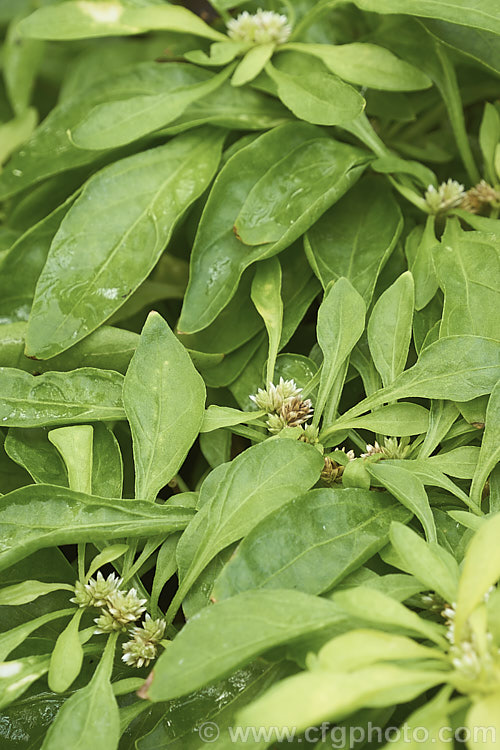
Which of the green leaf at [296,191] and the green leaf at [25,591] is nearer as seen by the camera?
the green leaf at [25,591]

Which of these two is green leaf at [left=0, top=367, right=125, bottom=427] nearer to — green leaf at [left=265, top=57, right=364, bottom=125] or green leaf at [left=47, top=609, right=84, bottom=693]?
green leaf at [left=47, top=609, right=84, bottom=693]

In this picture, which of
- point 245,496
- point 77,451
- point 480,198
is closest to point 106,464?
point 77,451

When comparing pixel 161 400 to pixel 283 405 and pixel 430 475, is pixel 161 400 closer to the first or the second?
pixel 283 405

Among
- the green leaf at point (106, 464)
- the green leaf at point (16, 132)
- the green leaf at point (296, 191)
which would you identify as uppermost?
the green leaf at point (16, 132)

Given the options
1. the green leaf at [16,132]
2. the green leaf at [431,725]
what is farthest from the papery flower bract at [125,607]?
the green leaf at [16,132]

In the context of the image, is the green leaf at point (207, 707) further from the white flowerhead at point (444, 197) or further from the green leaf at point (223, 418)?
the white flowerhead at point (444, 197)

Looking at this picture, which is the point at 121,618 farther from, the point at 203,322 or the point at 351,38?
the point at 351,38

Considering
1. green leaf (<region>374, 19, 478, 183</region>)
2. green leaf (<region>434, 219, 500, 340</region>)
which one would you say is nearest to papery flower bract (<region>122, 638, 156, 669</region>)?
green leaf (<region>434, 219, 500, 340</region>)
